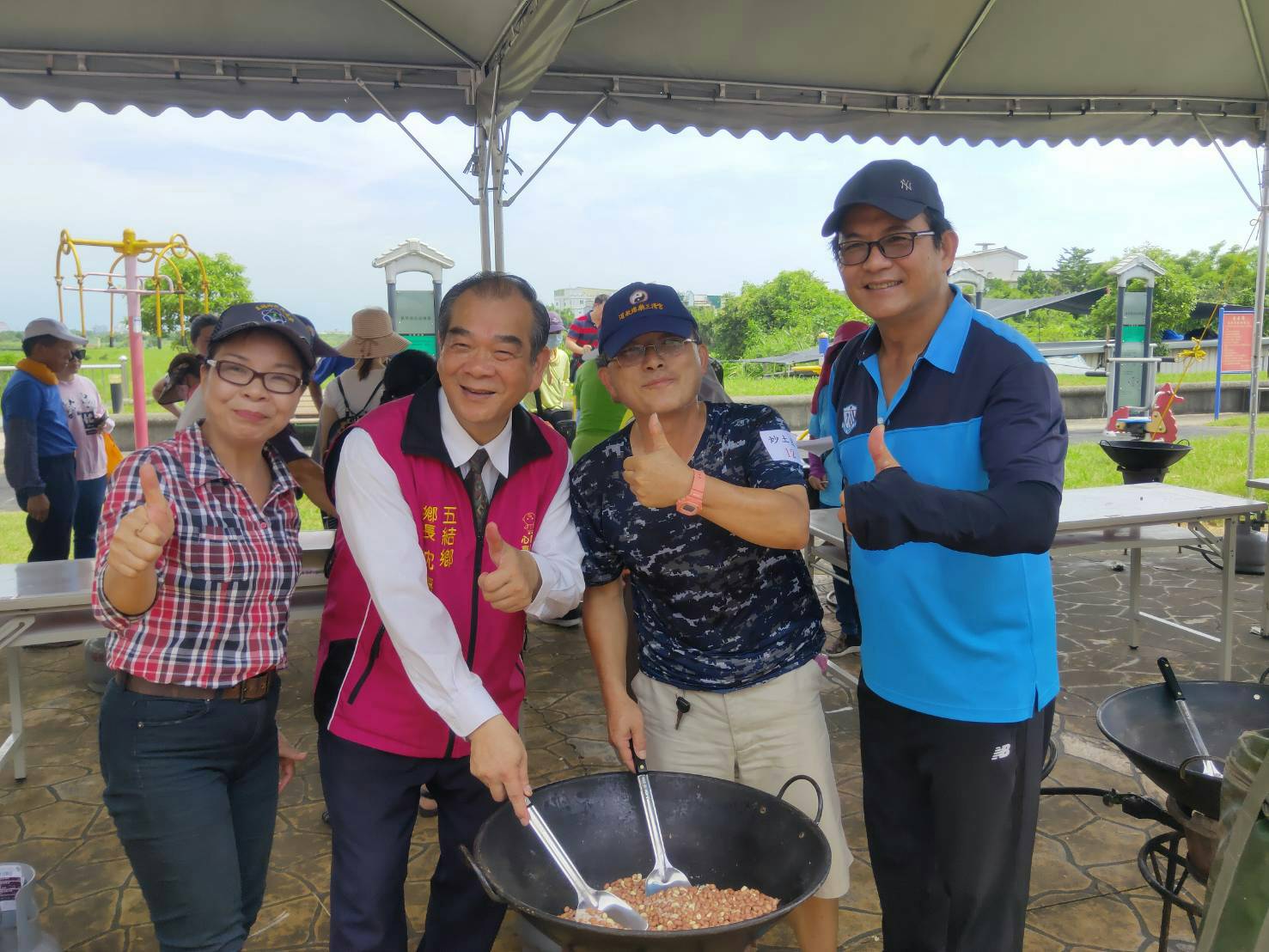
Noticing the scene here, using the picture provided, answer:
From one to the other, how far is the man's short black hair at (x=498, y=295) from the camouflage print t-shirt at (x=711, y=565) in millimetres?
315

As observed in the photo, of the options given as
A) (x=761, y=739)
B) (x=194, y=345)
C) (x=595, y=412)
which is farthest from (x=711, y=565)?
(x=194, y=345)

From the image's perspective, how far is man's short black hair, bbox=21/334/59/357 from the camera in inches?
213

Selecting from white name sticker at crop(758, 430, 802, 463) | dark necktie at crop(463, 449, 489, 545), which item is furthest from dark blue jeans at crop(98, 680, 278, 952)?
white name sticker at crop(758, 430, 802, 463)

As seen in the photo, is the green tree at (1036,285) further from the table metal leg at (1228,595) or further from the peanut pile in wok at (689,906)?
the peanut pile in wok at (689,906)

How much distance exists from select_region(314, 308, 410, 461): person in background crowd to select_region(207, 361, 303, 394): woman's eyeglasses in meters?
2.69

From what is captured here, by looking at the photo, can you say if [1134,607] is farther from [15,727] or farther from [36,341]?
[36,341]

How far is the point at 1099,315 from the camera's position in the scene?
31203mm

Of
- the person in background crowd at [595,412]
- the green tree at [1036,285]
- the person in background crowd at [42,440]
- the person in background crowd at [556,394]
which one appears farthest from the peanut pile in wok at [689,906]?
the green tree at [1036,285]

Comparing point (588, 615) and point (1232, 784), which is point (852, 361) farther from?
point (1232, 784)

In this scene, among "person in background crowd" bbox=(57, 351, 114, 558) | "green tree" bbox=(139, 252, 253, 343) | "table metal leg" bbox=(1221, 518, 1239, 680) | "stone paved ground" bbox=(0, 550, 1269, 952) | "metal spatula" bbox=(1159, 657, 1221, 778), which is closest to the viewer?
"metal spatula" bbox=(1159, 657, 1221, 778)

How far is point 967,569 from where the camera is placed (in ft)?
5.73

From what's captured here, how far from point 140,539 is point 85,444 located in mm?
5246

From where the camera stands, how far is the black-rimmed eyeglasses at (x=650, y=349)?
6.09ft

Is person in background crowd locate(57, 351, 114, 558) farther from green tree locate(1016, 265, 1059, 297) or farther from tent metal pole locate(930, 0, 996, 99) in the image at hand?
green tree locate(1016, 265, 1059, 297)
